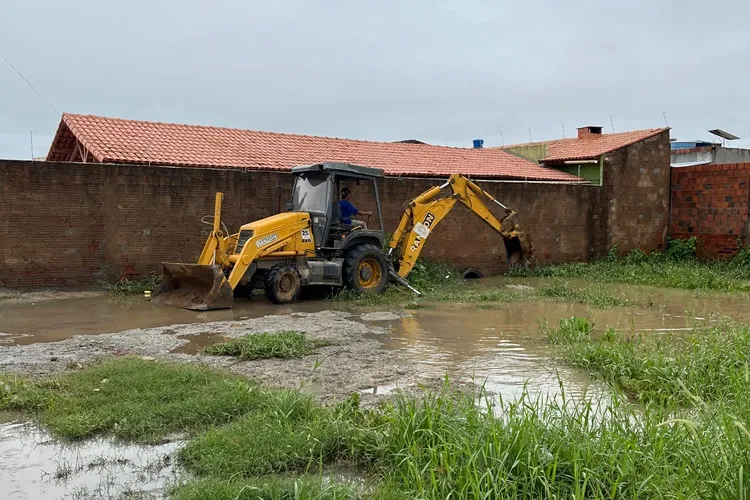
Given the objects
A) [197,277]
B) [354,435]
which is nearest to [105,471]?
[354,435]

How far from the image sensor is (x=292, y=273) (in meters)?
11.9

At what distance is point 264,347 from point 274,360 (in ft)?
0.93

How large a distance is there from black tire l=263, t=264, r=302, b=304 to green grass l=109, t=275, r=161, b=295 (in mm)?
2931

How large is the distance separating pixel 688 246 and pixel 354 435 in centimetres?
1845

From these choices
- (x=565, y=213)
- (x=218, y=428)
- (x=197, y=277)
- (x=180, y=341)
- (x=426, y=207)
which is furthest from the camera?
(x=565, y=213)

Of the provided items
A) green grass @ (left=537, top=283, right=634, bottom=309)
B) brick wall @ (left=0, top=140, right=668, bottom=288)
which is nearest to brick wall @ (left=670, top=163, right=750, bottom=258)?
brick wall @ (left=0, top=140, right=668, bottom=288)

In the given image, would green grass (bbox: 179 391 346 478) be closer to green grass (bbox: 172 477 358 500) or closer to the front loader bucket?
green grass (bbox: 172 477 358 500)

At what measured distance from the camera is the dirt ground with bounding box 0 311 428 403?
6414 millimetres

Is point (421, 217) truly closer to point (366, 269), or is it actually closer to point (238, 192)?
point (366, 269)

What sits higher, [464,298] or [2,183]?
[2,183]

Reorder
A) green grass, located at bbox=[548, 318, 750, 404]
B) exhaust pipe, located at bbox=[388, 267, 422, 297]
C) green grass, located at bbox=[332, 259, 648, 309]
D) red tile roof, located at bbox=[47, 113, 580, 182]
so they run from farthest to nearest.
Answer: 1. red tile roof, located at bbox=[47, 113, 580, 182]
2. exhaust pipe, located at bbox=[388, 267, 422, 297]
3. green grass, located at bbox=[332, 259, 648, 309]
4. green grass, located at bbox=[548, 318, 750, 404]

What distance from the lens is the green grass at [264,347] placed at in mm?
7391

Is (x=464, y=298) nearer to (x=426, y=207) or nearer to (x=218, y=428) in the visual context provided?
(x=426, y=207)

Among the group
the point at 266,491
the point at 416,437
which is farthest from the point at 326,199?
the point at 266,491
